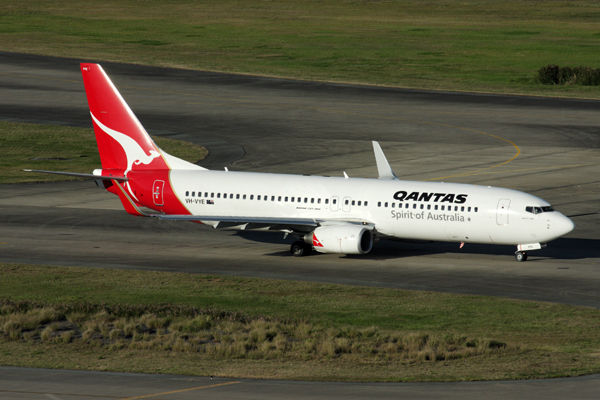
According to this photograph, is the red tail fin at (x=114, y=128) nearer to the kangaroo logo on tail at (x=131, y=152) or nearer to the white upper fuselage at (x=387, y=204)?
the kangaroo logo on tail at (x=131, y=152)

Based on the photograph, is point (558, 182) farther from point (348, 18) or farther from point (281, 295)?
point (348, 18)

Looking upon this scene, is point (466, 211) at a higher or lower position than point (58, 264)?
higher

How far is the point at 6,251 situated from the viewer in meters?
47.3

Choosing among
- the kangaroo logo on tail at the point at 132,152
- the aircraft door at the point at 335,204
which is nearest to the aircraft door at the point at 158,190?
the kangaroo logo on tail at the point at 132,152

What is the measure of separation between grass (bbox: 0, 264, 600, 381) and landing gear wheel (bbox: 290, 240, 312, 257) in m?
5.99

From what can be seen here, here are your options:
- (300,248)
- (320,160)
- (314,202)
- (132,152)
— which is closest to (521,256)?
(314,202)

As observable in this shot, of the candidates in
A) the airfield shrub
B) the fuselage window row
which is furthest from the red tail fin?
the airfield shrub

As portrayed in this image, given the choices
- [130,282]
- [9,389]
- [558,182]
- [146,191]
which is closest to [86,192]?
[146,191]

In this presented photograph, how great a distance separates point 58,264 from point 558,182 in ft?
123

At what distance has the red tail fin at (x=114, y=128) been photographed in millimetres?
50406

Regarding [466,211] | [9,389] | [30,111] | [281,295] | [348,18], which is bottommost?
[9,389]

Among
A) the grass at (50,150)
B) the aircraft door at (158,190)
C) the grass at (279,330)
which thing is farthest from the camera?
the grass at (50,150)

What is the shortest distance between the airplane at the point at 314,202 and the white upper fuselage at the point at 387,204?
0.05 m

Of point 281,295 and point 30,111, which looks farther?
point 30,111
